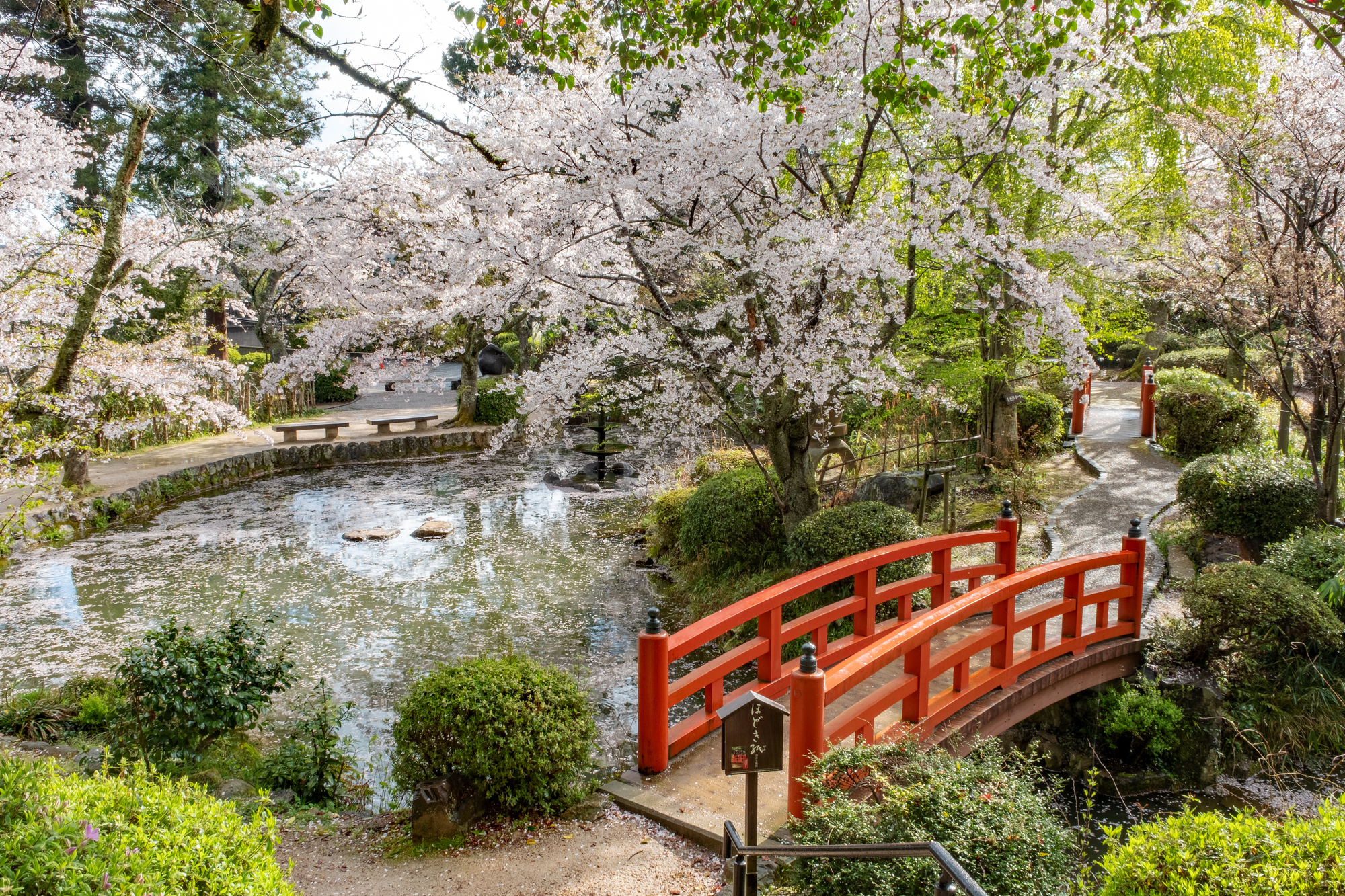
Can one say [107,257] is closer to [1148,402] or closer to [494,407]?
[1148,402]

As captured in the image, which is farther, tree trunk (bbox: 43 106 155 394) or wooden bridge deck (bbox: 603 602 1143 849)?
tree trunk (bbox: 43 106 155 394)

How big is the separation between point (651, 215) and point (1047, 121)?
7522 millimetres

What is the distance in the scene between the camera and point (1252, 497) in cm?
809

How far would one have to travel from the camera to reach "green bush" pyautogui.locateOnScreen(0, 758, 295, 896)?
2287mm

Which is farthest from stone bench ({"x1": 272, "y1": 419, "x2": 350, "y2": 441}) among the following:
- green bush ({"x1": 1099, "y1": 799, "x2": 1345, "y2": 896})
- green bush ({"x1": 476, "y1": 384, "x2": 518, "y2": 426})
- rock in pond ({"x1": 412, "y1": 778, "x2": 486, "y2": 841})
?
green bush ({"x1": 1099, "y1": 799, "x2": 1345, "y2": 896})

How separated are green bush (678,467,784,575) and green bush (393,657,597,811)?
432 centimetres

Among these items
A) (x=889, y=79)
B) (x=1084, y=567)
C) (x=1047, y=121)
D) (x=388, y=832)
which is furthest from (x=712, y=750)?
(x=1047, y=121)

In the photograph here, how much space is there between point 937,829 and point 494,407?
1834 cm

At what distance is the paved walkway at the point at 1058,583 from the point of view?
4.31 meters

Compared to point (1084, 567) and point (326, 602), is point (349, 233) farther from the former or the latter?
point (1084, 567)

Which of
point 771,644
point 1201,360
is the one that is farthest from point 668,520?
point 1201,360

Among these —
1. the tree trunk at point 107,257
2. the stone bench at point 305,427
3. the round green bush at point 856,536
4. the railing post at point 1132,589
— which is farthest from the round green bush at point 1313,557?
the stone bench at point 305,427

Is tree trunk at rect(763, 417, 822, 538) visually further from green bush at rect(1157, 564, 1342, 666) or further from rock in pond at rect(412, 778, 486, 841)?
rock in pond at rect(412, 778, 486, 841)

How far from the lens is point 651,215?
7.74 meters
